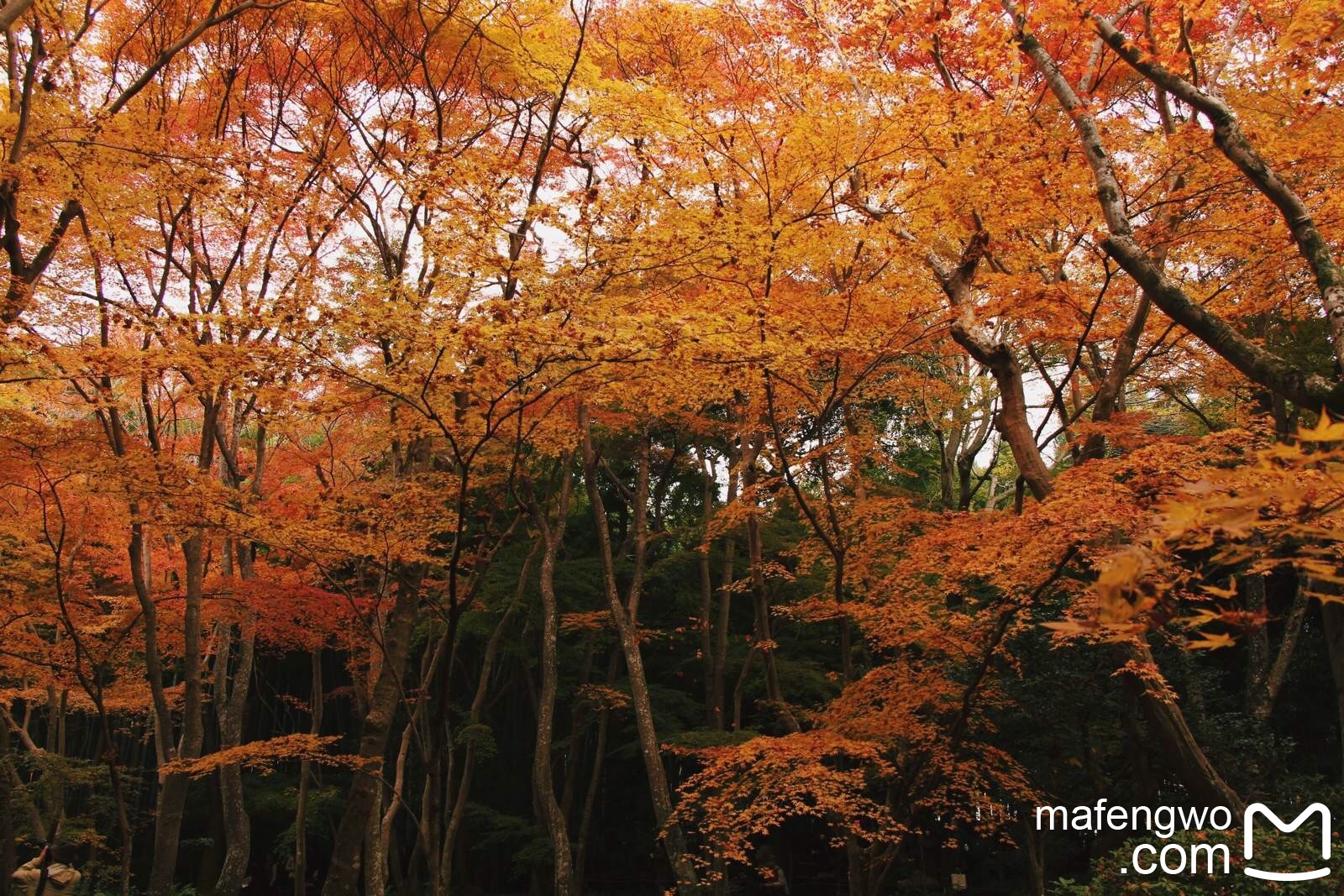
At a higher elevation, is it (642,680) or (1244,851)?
(642,680)

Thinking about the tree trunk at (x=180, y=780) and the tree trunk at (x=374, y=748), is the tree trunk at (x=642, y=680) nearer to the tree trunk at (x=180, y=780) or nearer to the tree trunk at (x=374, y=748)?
the tree trunk at (x=374, y=748)

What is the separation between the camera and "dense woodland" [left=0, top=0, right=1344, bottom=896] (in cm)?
503

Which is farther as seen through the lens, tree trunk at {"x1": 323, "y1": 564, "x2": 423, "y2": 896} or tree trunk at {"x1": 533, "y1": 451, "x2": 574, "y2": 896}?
tree trunk at {"x1": 533, "y1": 451, "x2": 574, "y2": 896}

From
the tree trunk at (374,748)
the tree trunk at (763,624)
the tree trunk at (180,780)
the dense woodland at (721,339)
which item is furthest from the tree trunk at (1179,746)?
the tree trunk at (180,780)

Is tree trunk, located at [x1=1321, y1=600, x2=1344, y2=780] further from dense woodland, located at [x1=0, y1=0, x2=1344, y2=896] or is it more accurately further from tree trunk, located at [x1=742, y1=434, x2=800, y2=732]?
tree trunk, located at [x1=742, y1=434, x2=800, y2=732]

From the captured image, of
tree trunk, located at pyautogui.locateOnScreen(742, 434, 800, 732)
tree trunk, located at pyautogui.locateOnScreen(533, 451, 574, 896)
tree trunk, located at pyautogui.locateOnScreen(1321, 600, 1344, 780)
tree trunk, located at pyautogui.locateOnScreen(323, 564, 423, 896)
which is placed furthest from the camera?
tree trunk, located at pyautogui.locateOnScreen(533, 451, 574, 896)

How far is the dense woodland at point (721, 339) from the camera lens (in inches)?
198

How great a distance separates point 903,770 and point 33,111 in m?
8.18

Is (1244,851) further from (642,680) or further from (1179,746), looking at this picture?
(642,680)

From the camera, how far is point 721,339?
5.14 meters

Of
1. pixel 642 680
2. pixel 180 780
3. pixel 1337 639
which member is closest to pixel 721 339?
pixel 642 680

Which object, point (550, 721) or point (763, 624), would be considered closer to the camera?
point (763, 624)

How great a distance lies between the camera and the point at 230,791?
9.12 metres

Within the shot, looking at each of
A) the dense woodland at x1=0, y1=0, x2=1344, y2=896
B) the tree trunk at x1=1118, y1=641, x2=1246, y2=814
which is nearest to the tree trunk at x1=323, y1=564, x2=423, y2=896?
the dense woodland at x1=0, y1=0, x2=1344, y2=896
